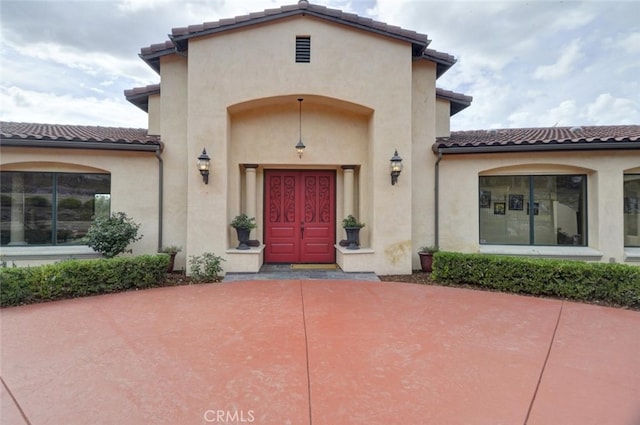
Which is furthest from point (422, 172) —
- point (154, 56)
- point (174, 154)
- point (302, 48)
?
point (154, 56)

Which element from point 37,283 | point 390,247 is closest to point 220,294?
point 37,283

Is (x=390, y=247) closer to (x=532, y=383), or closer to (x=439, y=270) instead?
→ (x=439, y=270)

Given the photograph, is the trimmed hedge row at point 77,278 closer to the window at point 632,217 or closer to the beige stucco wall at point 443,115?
the beige stucco wall at point 443,115

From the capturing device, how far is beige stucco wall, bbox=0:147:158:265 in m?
7.68

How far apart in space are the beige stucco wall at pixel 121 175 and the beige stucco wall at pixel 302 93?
4.78ft

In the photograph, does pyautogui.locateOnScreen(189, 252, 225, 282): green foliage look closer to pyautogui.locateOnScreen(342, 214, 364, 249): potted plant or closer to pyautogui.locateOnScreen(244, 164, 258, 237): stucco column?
pyautogui.locateOnScreen(244, 164, 258, 237): stucco column

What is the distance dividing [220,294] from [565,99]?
56.2ft

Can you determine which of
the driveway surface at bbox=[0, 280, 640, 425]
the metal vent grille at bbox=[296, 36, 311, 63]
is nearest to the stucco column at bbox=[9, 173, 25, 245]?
the driveway surface at bbox=[0, 280, 640, 425]

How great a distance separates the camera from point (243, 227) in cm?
789

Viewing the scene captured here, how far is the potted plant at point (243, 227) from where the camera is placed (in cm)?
790

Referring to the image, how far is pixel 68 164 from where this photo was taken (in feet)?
26.0

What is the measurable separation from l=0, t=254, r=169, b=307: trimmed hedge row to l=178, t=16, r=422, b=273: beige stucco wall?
4.08ft

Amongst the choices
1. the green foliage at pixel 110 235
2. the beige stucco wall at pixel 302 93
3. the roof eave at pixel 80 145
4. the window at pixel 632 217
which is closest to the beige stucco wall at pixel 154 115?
the roof eave at pixel 80 145

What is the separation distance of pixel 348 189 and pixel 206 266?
4600 mm
